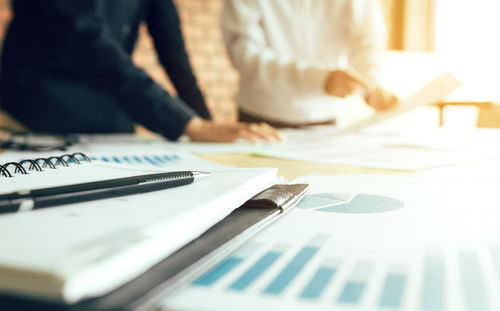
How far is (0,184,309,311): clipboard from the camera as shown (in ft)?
0.54

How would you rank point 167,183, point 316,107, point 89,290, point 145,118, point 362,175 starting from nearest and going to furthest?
point 89,290 → point 167,183 → point 362,175 → point 145,118 → point 316,107

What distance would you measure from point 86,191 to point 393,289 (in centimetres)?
19

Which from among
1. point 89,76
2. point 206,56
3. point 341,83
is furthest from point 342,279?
point 206,56

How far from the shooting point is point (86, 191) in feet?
0.90

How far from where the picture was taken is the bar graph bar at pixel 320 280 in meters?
0.19

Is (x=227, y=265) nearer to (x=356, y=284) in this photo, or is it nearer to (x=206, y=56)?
(x=356, y=284)

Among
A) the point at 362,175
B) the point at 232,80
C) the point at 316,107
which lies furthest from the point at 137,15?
the point at 232,80

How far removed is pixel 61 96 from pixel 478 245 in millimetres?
995

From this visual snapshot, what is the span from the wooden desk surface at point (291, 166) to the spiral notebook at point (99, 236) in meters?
0.23

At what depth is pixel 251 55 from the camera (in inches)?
52.0

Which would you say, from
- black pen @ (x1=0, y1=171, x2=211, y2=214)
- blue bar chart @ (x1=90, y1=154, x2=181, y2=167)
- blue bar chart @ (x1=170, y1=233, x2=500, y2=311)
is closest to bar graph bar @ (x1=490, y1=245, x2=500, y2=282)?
blue bar chart @ (x1=170, y1=233, x2=500, y2=311)

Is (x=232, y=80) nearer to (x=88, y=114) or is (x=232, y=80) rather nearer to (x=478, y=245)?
(x=88, y=114)

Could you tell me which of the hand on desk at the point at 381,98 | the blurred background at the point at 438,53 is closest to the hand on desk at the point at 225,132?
the hand on desk at the point at 381,98

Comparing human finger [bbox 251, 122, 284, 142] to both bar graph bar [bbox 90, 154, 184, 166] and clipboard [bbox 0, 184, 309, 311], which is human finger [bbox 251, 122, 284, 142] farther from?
clipboard [bbox 0, 184, 309, 311]
